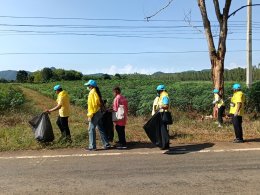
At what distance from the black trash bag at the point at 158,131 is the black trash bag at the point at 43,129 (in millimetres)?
2317

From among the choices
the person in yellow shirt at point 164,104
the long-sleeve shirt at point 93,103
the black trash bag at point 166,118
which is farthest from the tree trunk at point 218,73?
the long-sleeve shirt at point 93,103

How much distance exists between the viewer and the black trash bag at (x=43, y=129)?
9.45 m

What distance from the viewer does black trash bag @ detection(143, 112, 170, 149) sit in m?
9.01

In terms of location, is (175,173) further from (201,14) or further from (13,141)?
(201,14)

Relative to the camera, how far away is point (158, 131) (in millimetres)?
9180

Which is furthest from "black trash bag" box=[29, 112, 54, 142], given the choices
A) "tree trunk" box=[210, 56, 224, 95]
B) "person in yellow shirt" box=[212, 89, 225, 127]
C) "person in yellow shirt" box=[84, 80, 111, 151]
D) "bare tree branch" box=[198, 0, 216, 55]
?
"bare tree branch" box=[198, 0, 216, 55]

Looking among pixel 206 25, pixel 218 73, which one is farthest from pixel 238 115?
pixel 206 25

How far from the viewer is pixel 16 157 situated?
8547 millimetres

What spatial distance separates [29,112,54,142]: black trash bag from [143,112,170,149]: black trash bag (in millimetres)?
2317

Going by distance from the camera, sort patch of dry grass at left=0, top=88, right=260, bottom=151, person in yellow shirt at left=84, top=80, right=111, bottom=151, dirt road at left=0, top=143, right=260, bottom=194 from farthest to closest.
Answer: patch of dry grass at left=0, top=88, right=260, bottom=151, person in yellow shirt at left=84, top=80, right=111, bottom=151, dirt road at left=0, top=143, right=260, bottom=194

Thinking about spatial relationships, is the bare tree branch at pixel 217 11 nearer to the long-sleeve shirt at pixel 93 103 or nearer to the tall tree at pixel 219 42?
the tall tree at pixel 219 42

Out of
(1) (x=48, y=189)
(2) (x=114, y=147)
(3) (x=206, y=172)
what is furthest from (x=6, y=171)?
(3) (x=206, y=172)

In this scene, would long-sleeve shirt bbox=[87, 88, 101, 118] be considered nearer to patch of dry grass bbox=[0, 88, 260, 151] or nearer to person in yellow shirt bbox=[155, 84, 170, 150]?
patch of dry grass bbox=[0, 88, 260, 151]

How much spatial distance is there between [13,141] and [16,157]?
1.49 meters
